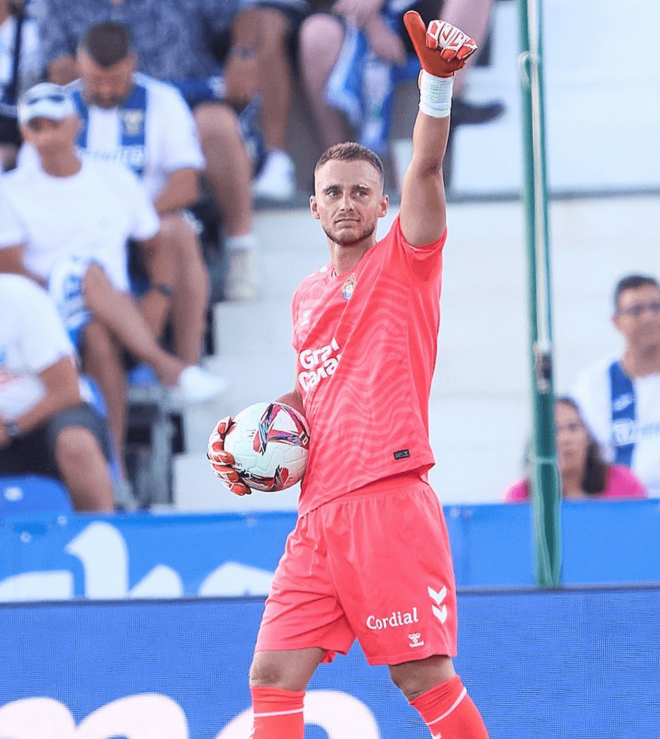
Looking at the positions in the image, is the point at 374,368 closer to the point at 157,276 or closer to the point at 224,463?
the point at 224,463

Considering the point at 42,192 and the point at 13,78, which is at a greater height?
the point at 13,78

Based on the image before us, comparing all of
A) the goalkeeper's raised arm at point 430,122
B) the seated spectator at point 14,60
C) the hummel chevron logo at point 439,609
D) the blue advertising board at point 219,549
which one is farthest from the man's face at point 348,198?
the seated spectator at point 14,60

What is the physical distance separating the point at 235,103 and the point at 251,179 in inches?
17.6

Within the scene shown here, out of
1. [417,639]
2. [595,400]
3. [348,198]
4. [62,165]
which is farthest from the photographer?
[62,165]

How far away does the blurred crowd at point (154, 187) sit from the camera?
18.5 ft

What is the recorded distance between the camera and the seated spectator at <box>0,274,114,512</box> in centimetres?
558

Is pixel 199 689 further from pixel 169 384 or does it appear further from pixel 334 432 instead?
pixel 169 384

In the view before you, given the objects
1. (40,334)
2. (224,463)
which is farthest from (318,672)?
(40,334)

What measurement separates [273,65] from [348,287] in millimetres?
4550

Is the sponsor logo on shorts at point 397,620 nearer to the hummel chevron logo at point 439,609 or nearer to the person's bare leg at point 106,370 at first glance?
the hummel chevron logo at point 439,609

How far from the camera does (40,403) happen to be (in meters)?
5.64

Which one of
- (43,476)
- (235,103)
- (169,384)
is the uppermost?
(235,103)

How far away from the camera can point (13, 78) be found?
21.9 feet

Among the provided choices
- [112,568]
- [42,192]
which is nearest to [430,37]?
[112,568]
